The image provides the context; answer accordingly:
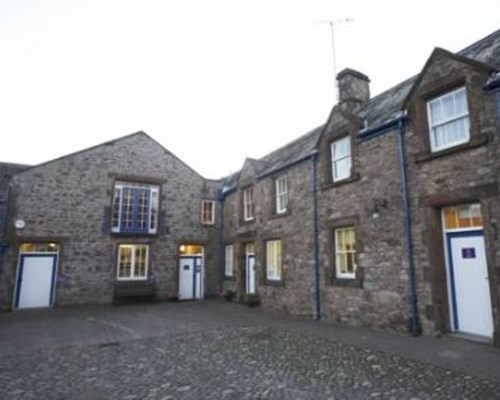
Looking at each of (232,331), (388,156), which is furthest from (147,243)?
(388,156)

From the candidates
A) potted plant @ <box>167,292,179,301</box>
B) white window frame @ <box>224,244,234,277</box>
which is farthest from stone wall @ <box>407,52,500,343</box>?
potted plant @ <box>167,292,179,301</box>

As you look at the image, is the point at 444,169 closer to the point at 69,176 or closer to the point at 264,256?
the point at 264,256

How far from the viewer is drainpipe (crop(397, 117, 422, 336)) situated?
8.84m

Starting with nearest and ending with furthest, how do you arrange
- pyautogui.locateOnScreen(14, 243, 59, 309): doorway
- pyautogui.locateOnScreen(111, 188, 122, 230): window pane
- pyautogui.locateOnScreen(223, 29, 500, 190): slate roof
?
pyautogui.locateOnScreen(223, 29, 500, 190): slate roof, pyautogui.locateOnScreen(14, 243, 59, 309): doorway, pyautogui.locateOnScreen(111, 188, 122, 230): window pane

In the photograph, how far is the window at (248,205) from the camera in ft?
57.3

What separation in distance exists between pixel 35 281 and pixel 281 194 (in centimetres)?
1138

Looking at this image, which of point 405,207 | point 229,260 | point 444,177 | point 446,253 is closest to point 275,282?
point 229,260

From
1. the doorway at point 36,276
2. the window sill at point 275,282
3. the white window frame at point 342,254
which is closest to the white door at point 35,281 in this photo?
the doorway at point 36,276

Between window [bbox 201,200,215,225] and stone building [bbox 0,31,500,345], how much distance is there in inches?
2.7

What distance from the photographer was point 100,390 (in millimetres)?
5586

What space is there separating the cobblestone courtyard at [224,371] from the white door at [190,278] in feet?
29.8

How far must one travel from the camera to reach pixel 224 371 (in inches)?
254

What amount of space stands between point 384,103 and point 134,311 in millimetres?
12381

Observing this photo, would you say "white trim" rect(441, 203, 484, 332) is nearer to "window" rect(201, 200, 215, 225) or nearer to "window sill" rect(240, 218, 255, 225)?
"window sill" rect(240, 218, 255, 225)
